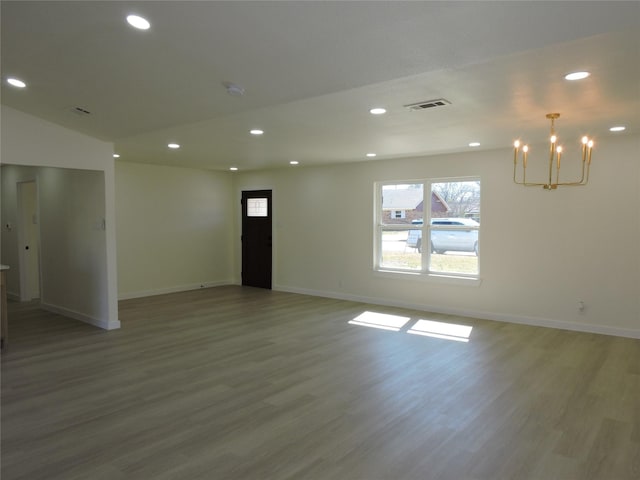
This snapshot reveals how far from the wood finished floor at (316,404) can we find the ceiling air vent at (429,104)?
2.47m

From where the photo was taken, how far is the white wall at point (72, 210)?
190 inches

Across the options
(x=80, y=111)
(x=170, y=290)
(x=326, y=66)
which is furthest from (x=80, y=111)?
(x=170, y=290)

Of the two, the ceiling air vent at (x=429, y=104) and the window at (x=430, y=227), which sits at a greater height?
the ceiling air vent at (x=429, y=104)

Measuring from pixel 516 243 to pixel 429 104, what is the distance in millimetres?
3135

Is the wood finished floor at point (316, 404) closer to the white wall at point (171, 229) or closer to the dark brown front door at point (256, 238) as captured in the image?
the white wall at point (171, 229)

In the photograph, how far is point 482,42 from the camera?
95.3 inches

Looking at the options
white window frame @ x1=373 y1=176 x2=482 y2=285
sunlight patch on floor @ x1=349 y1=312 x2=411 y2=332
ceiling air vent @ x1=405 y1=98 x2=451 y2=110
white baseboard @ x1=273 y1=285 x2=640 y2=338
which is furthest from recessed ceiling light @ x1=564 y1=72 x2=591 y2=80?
white baseboard @ x1=273 y1=285 x2=640 y2=338

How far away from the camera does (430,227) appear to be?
688cm

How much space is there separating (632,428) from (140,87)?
455cm

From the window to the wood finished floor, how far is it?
1342 mm

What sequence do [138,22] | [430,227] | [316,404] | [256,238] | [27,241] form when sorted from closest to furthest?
[138,22], [316,404], [430,227], [27,241], [256,238]

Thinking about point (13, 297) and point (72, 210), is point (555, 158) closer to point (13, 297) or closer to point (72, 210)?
point (72, 210)

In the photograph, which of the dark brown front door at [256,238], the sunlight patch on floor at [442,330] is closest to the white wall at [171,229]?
the dark brown front door at [256,238]

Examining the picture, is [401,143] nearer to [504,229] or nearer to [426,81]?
[504,229]
